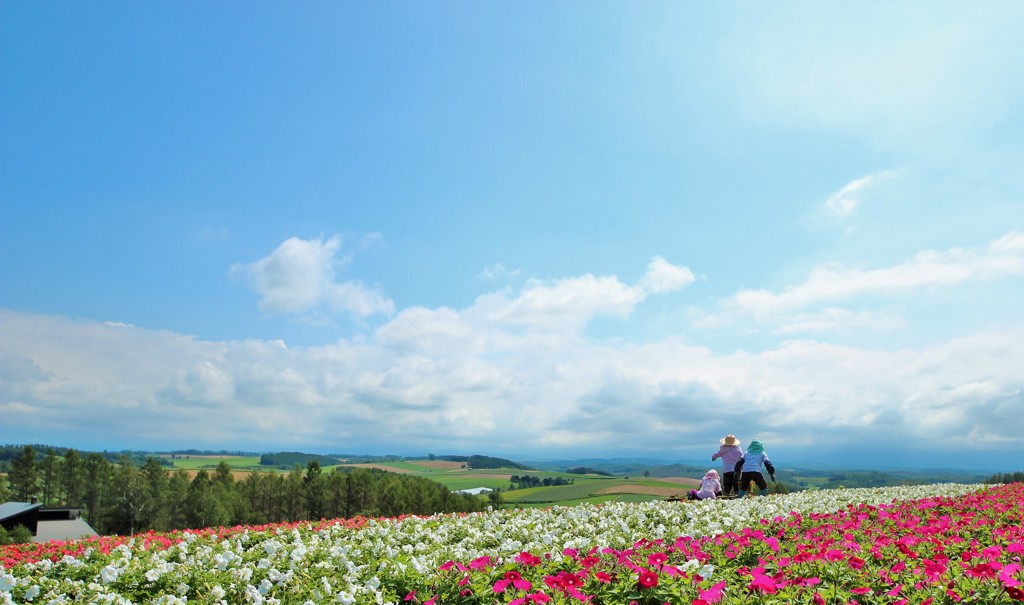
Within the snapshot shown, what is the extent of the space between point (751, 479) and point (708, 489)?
83.0 inches

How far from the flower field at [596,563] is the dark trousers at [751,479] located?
22.3 feet

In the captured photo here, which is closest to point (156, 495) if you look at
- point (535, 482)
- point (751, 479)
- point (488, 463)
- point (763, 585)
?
point (535, 482)

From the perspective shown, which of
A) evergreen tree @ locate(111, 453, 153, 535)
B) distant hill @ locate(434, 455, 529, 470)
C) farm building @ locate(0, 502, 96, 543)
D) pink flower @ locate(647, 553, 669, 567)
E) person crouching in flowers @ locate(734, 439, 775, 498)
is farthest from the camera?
distant hill @ locate(434, 455, 529, 470)

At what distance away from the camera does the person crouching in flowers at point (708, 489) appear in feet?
58.1

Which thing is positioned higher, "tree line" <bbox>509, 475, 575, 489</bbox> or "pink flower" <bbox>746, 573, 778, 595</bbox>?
"pink flower" <bbox>746, 573, 778, 595</bbox>

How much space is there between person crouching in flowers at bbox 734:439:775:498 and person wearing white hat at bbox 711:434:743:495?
0.41 m

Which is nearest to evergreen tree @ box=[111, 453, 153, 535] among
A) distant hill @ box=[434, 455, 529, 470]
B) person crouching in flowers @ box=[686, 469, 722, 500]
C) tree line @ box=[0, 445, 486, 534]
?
tree line @ box=[0, 445, 486, 534]

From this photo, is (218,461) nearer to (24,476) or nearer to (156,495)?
(24,476)

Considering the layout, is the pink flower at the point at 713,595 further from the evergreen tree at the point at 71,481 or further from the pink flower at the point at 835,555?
the evergreen tree at the point at 71,481

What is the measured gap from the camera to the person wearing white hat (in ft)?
64.7

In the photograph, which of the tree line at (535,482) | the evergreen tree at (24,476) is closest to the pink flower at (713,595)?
the evergreen tree at (24,476)

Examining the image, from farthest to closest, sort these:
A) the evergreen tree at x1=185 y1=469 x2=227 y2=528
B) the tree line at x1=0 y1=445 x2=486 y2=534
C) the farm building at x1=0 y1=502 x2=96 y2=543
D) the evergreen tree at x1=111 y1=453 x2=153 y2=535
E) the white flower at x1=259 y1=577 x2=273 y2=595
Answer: the evergreen tree at x1=111 y1=453 x2=153 y2=535
the tree line at x1=0 y1=445 x2=486 y2=534
the evergreen tree at x1=185 y1=469 x2=227 y2=528
the farm building at x1=0 y1=502 x2=96 y2=543
the white flower at x1=259 y1=577 x2=273 y2=595

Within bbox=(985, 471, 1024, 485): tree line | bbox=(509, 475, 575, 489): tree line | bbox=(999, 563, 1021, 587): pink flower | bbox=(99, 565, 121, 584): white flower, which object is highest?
bbox=(999, 563, 1021, 587): pink flower

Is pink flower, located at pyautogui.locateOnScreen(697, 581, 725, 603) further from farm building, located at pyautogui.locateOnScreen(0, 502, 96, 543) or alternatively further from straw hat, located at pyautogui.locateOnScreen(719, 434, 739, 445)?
farm building, located at pyautogui.locateOnScreen(0, 502, 96, 543)
